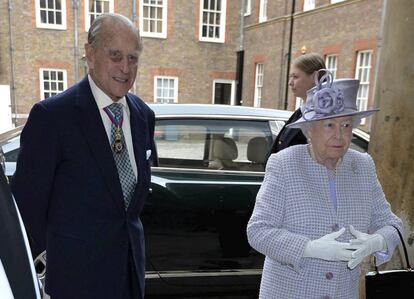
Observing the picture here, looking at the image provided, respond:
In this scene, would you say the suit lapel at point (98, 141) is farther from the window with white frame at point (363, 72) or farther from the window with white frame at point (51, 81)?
the window with white frame at point (51, 81)

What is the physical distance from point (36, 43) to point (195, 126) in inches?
685

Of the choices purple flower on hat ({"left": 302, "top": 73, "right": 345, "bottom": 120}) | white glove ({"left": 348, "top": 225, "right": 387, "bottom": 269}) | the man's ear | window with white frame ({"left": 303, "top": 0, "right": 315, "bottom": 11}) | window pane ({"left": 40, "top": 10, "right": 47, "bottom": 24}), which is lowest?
white glove ({"left": 348, "top": 225, "right": 387, "bottom": 269})

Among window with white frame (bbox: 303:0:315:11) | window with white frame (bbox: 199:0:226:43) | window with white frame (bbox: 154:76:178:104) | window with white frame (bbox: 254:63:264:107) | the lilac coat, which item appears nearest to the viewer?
the lilac coat

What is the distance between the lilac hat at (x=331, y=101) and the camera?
1.68 meters

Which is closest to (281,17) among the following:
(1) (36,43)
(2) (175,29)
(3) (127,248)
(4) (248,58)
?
(4) (248,58)

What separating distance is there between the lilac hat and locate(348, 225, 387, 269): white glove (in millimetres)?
458

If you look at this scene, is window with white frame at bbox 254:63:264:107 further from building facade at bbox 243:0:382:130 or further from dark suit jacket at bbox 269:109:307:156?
dark suit jacket at bbox 269:109:307:156

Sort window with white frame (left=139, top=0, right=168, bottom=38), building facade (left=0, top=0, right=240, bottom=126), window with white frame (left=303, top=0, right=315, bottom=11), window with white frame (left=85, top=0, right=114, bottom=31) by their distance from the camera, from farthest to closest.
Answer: window with white frame (left=139, top=0, right=168, bottom=38)
window with white frame (left=85, top=0, right=114, bottom=31)
building facade (left=0, top=0, right=240, bottom=126)
window with white frame (left=303, top=0, right=315, bottom=11)

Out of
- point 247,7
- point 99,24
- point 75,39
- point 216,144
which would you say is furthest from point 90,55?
point 247,7

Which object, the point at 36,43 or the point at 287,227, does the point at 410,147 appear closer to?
the point at 287,227

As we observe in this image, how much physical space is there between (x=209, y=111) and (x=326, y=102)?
1.66 m

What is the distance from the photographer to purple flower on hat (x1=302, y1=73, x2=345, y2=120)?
168cm

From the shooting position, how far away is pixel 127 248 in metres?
1.88

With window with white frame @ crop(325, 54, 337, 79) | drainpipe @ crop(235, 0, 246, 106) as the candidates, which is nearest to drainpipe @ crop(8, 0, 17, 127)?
drainpipe @ crop(235, 0, 246, 106)
